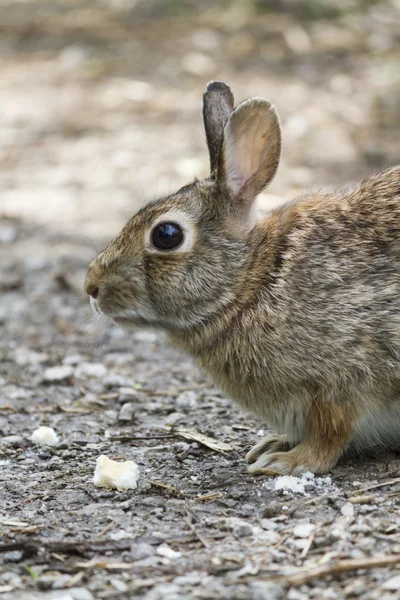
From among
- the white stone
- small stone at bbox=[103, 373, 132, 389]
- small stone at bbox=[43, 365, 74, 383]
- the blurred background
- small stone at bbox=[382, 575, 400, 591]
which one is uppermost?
the blurred background

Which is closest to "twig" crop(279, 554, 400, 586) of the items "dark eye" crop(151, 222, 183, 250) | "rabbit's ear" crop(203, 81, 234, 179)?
"dark eye" crop(151, 222, 183, 250)

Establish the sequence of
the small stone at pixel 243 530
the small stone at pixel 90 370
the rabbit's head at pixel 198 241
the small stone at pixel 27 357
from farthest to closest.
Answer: the small stone at pixel 27 357, the small stone at pixel 90 370, the rabbit's head at pixel 198 241, the small stone at pixel 243 530

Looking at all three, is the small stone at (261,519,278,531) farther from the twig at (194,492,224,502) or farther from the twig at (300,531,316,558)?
the twig at (194,492,224,502)

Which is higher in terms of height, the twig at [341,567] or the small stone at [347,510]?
the small stone at [347,510]

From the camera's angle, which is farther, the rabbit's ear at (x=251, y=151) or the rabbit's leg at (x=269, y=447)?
the rabbit's leg at (x=269, y=447)

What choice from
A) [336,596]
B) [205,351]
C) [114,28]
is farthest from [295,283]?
[114,28]

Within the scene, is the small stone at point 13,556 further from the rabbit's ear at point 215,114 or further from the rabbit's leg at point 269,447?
the rabbit's ear at point 215,114

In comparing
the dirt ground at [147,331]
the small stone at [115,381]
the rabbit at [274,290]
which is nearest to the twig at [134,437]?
the dirt ground at [147,331]

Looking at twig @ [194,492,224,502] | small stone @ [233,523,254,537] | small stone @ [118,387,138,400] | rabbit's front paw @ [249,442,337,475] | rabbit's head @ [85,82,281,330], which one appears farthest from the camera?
small stone @ [118,387,138,400]
